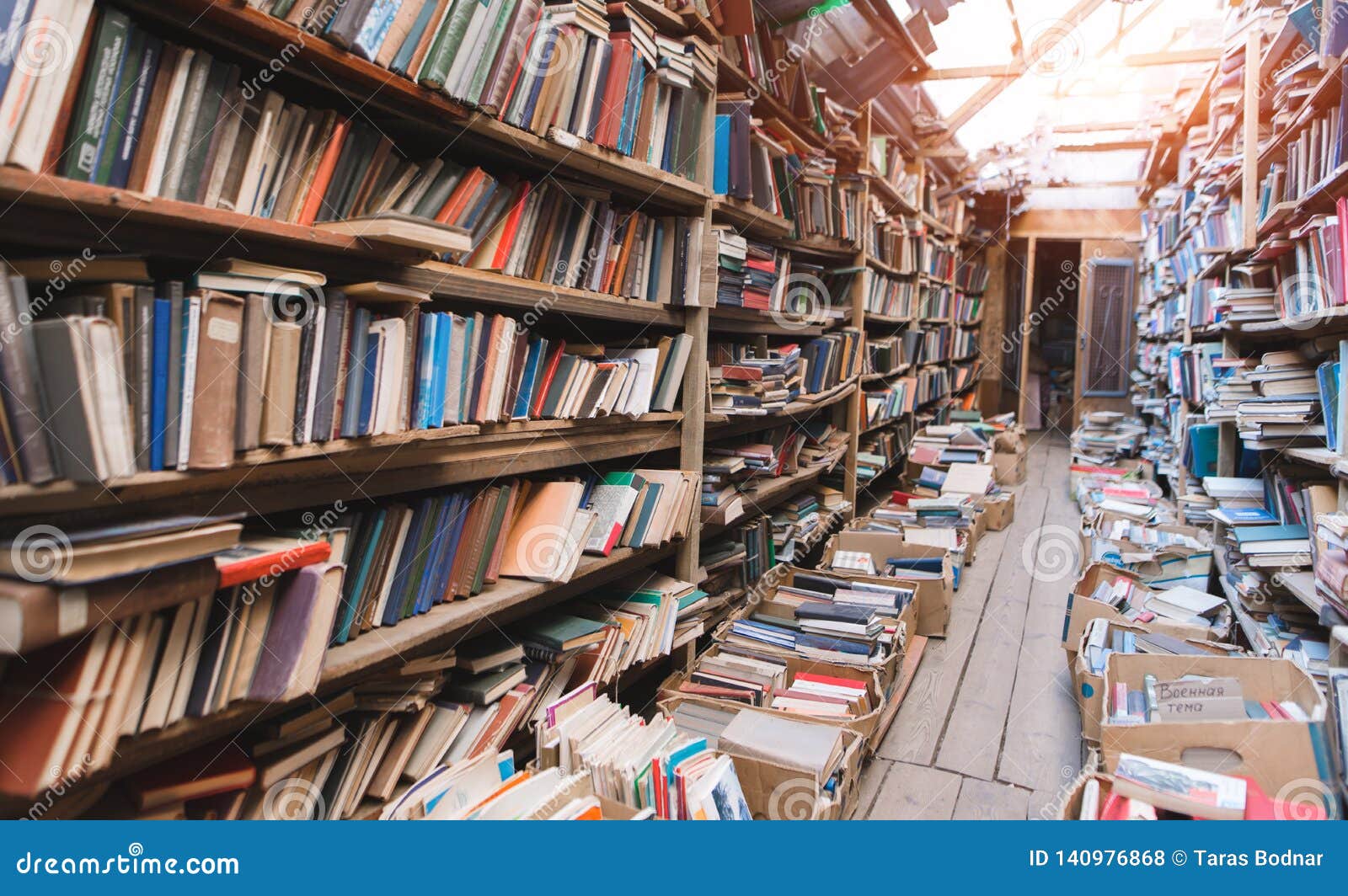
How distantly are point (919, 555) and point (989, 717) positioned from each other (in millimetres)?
1188

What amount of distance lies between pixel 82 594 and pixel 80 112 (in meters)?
0.72

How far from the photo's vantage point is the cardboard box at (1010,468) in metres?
6.66

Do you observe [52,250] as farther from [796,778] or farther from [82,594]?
[796,778]

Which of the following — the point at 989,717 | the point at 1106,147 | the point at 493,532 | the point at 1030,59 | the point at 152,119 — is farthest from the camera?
the point at 1106,147

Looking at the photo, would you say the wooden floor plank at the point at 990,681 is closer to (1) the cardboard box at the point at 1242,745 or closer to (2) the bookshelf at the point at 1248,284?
(1) the cardboard box at the point at 1242,745

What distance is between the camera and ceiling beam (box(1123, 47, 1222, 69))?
17.0 feet

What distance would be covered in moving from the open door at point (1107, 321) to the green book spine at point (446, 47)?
8.72 m

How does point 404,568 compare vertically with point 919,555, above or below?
above

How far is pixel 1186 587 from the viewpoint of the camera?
329 centimetres

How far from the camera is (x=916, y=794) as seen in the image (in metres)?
2.26

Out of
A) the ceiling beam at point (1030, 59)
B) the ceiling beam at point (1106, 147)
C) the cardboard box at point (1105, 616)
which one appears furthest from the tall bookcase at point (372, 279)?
the ceiling beam at point (1106, 147)

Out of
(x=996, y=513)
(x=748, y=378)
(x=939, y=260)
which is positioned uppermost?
(x=939, y=260)

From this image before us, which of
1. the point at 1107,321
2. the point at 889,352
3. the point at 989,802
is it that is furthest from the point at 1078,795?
the point at 1107,321

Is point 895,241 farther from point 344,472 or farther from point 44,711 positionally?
point 44,711
